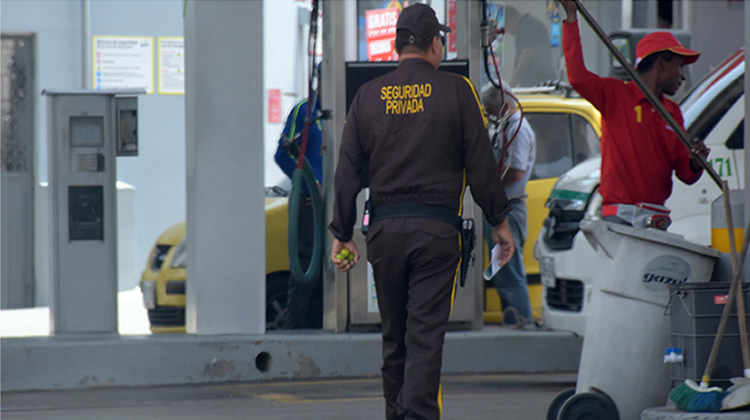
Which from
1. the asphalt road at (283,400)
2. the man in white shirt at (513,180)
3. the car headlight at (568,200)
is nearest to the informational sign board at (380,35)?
the man in white shirt at (513,180)

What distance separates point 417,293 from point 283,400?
2.22 metres

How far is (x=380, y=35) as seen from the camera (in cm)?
866

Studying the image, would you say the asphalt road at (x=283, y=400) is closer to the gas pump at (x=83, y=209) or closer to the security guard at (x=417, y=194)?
the gas pump at (x=83, y=209)

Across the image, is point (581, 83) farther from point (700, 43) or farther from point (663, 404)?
point (700, 43)

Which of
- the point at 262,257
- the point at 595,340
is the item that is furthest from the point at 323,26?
the point at 595,340

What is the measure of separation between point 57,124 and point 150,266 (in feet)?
4.91

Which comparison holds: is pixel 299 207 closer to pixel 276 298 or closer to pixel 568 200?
pixel 276 298

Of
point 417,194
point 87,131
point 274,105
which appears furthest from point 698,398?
point 274,105

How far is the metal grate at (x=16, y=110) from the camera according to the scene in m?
13.1

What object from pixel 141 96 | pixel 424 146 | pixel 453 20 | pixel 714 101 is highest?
pixel 453 20

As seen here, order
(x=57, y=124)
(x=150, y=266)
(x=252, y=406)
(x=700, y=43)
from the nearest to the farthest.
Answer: (x=252, y=406) → (x=57, y=124) → (x=150, y=266) → (x=700, y=43)

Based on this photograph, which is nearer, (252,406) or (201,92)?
(252,406)

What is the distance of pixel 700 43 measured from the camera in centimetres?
1309

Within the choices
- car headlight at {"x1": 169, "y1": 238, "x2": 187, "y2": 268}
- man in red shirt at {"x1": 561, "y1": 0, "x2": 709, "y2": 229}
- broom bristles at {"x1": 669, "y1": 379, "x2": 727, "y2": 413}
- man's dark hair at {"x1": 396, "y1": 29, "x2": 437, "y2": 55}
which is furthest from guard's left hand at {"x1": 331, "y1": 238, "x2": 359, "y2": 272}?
car headlight at {"x1": 169, "y1": 238, "x2": 187, "y2": 268}
